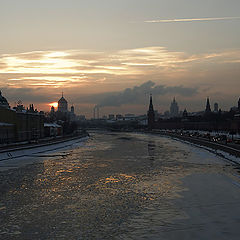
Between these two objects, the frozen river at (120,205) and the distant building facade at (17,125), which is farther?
the distant building facade at (17,125)

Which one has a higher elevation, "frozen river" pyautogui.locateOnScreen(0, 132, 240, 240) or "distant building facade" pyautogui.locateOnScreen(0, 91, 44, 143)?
"distant building facade" pyautogui.locateOnScreen(0, 91, 44, 143)

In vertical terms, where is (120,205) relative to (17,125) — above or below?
below

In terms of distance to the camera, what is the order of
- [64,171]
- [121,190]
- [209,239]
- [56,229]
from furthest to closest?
[64,171], [121,190], [56,229], [209,239]

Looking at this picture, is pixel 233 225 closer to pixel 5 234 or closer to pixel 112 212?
pixel 112 212

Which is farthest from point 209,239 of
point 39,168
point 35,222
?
point 39,168

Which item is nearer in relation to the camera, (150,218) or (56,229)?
(56,229)

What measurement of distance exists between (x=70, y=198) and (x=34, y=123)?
202ft

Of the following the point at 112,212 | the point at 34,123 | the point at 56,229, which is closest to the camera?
the point at 56,229

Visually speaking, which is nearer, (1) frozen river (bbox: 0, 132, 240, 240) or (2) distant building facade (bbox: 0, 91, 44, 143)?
(1) frozen river (bbox: 0, 132, 240, 240)

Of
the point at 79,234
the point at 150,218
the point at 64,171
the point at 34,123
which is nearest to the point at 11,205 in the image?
the point at 79,234

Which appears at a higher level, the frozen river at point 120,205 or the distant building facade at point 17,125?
the distant building facade at point 17,125

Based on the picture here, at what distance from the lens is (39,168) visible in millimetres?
35438

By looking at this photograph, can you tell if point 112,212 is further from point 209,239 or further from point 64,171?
point 64,171

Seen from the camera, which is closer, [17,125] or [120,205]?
[120,205]
